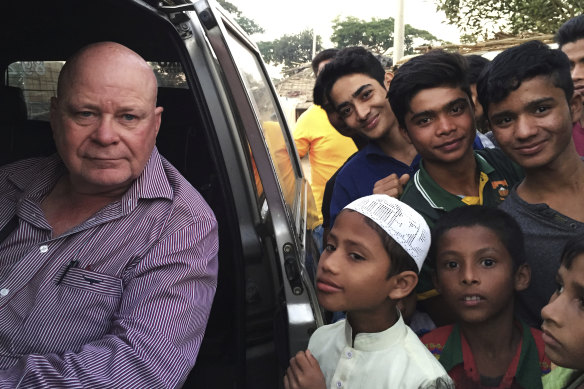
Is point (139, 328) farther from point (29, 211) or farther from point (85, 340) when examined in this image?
point (29, 211)

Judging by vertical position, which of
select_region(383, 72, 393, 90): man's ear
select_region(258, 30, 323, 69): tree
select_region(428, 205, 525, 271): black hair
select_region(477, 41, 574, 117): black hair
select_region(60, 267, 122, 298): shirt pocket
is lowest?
select_region(258, 30, 323, 69): tree

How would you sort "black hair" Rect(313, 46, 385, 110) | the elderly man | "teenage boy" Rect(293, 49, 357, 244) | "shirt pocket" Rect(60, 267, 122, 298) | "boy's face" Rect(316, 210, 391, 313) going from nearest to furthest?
1. the elderly man
2. "shirt pocket" Rect(60, 267, 122, 298)
3. "boy's face" Rect(316, 210, 391, 313)
4. "black hair" Rect(313, 46, 385, 110)
5. "teenage boy" Rect(293, 49, 357, 244)

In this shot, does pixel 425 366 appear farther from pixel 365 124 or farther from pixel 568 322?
pixel 365 124

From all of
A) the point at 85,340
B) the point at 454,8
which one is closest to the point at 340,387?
the point at 85,340

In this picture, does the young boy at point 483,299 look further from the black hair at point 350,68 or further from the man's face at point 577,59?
the man's face at point 577,59

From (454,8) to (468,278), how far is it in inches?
524

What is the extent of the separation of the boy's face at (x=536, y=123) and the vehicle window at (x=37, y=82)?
1.69 metres

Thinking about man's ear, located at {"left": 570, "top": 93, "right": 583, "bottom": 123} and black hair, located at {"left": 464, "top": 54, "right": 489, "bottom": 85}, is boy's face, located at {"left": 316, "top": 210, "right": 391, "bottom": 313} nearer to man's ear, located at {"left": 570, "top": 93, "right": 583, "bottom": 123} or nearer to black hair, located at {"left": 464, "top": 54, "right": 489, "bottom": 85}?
man's ear, located at {"left": 570, "top": 93, "right": 583, "bottom": 123}

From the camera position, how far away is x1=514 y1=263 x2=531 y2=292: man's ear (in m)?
2.16

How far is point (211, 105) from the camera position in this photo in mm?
2338

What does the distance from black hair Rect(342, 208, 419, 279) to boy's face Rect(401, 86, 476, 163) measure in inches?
21.8

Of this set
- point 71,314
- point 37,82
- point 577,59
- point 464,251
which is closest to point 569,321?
point 464,251

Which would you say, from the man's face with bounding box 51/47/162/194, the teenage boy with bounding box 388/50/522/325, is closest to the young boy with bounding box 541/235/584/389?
the teenage boy with bounding box 388/50/522/325

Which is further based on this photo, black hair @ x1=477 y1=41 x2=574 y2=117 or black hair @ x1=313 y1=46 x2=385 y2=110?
black hair @ x1=313 y1=46 x2=385 y2=110
